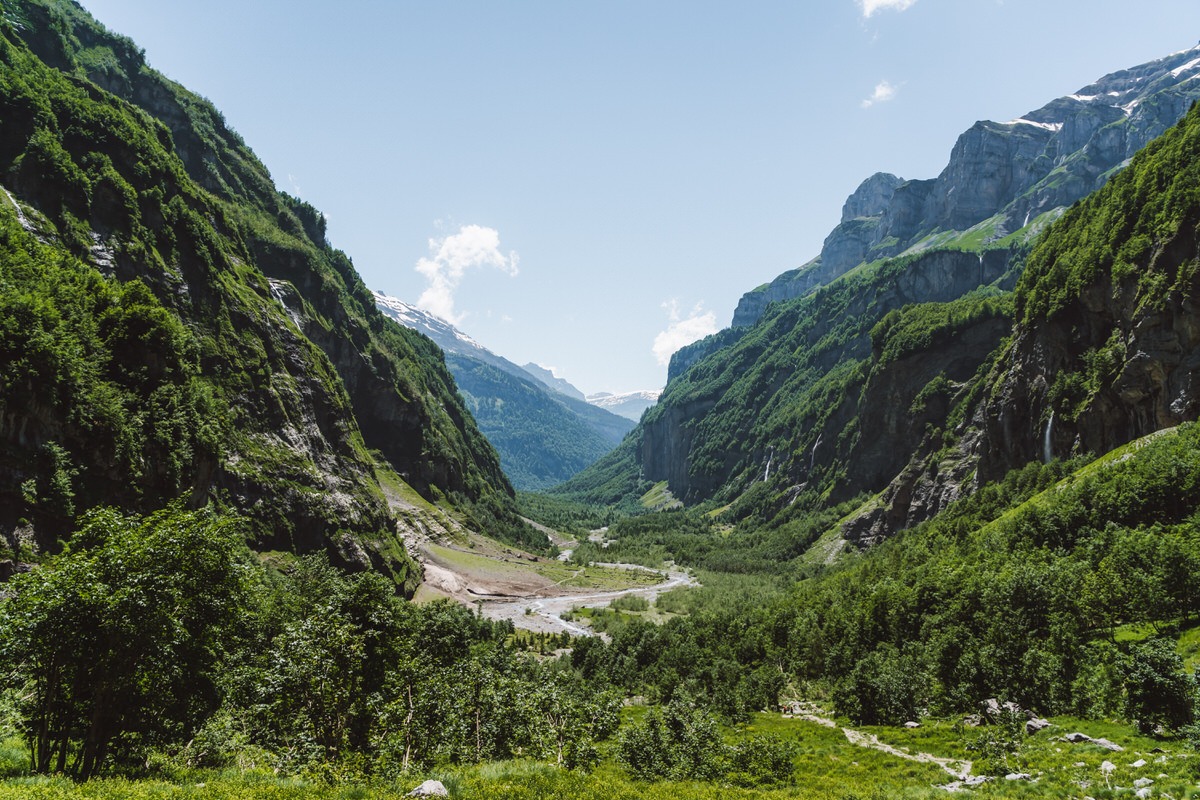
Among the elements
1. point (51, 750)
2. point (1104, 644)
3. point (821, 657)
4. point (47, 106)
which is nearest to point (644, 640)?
point (821, 657)

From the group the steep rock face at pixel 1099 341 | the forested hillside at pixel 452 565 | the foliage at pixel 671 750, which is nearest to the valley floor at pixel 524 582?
the forested hillside at pixel 452 565

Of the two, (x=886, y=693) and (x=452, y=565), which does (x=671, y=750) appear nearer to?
(x=886, y=693)

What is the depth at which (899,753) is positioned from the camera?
1678 inches

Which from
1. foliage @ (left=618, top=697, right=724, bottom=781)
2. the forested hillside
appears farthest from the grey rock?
foliage @ (left=618, top=697, right=724, bottom=781)

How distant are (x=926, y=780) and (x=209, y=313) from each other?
11853 cm

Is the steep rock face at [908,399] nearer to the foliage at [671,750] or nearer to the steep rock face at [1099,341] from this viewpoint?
the steep rock face at [1099,341]

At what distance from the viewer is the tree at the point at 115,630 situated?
18.7 metres

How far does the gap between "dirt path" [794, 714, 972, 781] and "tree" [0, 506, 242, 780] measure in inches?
1552

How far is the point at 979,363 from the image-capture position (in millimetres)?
165875

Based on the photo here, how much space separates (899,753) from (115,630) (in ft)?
157

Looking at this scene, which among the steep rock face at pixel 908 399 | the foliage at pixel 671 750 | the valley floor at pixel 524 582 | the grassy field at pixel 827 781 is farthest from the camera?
the steep rock face at pixel 908 399

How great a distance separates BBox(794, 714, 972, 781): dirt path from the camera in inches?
1415

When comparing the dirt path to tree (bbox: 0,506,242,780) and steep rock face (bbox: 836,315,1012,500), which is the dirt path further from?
steep rock face (bbox: 836,315,1012,500)

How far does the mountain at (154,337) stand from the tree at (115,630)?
651 centimetres
